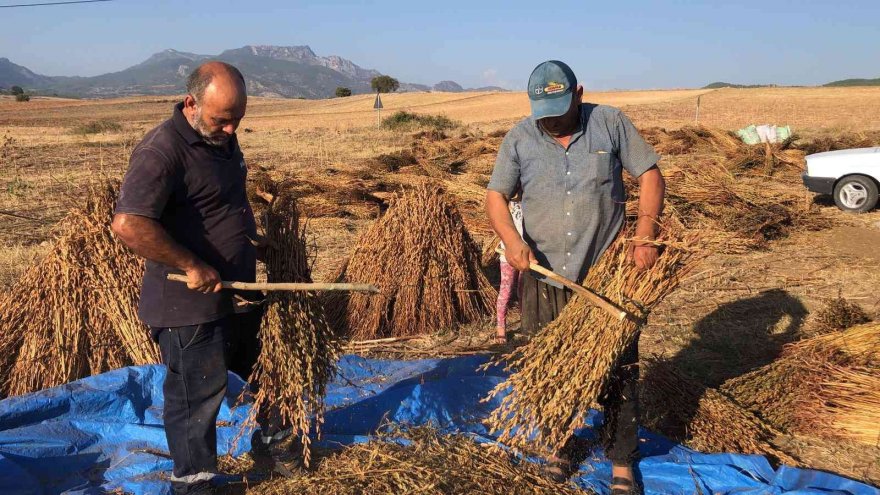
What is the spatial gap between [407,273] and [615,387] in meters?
2.75

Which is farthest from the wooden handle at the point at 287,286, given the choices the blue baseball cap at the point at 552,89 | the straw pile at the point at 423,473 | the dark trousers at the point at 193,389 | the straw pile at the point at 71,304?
the straw pile at the point at 71,304

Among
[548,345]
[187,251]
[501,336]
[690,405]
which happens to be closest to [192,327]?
[187,251]

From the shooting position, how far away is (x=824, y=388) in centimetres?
372

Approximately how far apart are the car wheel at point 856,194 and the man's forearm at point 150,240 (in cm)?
962

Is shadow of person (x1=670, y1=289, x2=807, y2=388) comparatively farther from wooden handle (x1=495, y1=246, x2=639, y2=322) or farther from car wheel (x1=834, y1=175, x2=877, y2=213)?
car wheel (x1=834, y1=175, x2=877, y2=213)

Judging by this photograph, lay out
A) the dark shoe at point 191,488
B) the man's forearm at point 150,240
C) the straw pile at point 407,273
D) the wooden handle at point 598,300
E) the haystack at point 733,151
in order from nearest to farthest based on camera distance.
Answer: the man's forearm at point 150,240
the wooden handle at point 598,300
the dark shoe at point 191,488
the straw pile at point 407,273
the haystack at point 733,151

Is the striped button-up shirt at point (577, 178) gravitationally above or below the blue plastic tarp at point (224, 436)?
above

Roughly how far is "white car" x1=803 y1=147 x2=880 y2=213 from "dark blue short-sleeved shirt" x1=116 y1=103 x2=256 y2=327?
9194 millimetres

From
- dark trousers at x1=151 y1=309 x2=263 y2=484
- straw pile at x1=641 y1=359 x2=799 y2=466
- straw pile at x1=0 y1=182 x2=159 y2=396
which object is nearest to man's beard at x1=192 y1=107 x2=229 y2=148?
dark trousers at x1=151 y1=309 x2=263 y2=484

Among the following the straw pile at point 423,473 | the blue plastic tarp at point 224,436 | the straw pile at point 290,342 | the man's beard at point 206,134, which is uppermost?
the man's beard at point 206,134

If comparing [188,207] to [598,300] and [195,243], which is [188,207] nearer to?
[195,243]

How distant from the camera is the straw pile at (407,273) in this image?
538cm

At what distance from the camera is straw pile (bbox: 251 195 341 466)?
2.89 metres

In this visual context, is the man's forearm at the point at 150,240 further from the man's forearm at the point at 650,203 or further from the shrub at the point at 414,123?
the shrub at the point at 414,123
